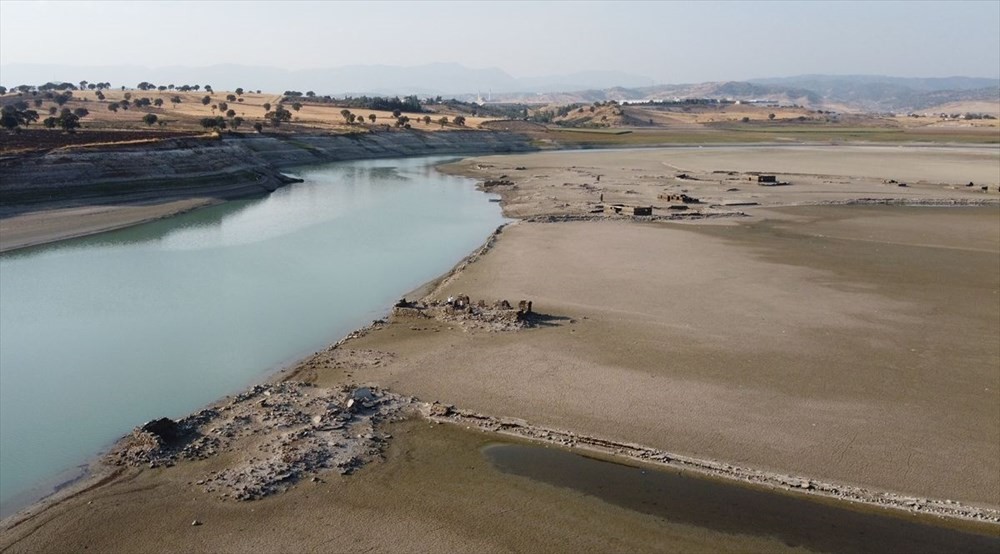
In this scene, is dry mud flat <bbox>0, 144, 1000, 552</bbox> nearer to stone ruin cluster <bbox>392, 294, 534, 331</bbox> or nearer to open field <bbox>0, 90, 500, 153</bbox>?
stone ruin cluster <bbox>392, 294, 534, 331</bbox>

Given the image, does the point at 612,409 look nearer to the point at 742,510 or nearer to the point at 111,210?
the point at 742,510

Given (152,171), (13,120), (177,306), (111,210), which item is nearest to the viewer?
(177,306)

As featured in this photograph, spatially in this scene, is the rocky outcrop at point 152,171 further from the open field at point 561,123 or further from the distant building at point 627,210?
the distant building at point 627,210

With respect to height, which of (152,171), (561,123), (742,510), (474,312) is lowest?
(742,510)

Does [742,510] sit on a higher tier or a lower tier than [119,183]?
lower

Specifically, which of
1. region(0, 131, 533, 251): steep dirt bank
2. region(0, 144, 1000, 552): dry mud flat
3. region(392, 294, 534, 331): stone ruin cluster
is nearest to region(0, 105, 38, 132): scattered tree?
region(0, 131, 533, 251): steep dirt bank

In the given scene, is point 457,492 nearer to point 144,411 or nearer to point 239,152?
point 144,411

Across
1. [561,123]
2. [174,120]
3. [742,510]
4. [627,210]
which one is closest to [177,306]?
[742,510]
